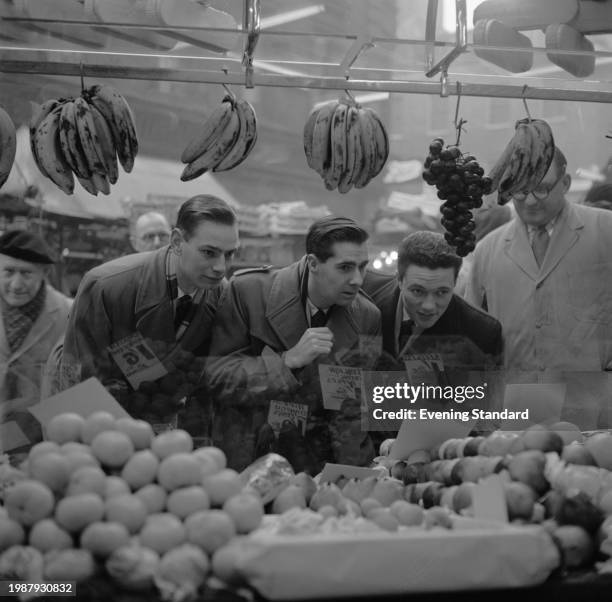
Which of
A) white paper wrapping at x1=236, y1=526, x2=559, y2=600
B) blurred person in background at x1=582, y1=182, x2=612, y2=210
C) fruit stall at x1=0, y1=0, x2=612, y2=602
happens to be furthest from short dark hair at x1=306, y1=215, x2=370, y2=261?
white paper wrapping at x1=236, y1=526, x2=559, y2=600

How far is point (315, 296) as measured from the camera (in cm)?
333

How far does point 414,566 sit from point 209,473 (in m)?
0.53

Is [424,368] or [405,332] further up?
[405,332]

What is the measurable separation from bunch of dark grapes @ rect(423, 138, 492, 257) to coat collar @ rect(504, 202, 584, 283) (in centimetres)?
65

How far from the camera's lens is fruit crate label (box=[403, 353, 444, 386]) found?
3402mm

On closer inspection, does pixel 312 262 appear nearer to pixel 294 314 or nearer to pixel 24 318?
pixel 294 314

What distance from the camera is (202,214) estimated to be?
3248mm

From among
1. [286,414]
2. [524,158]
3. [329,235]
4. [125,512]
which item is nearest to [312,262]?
[329,235]

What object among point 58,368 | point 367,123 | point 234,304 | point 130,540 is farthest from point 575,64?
point 130,540

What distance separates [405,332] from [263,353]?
593mm

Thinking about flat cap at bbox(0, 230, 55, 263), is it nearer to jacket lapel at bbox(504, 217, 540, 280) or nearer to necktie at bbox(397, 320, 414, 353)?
necktie at bbox(397, 320, 414, 353)

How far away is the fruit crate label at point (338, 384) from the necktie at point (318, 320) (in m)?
0.16

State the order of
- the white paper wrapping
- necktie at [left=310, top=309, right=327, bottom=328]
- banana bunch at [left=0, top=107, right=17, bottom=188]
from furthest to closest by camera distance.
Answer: necktie at [left=310, top=309, right=327, bottom=328] < banana bunch at [left=0, top=107, right=17, bottom=188] < the white paper wrapping

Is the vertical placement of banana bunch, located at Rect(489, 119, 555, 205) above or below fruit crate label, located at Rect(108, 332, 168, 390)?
above
